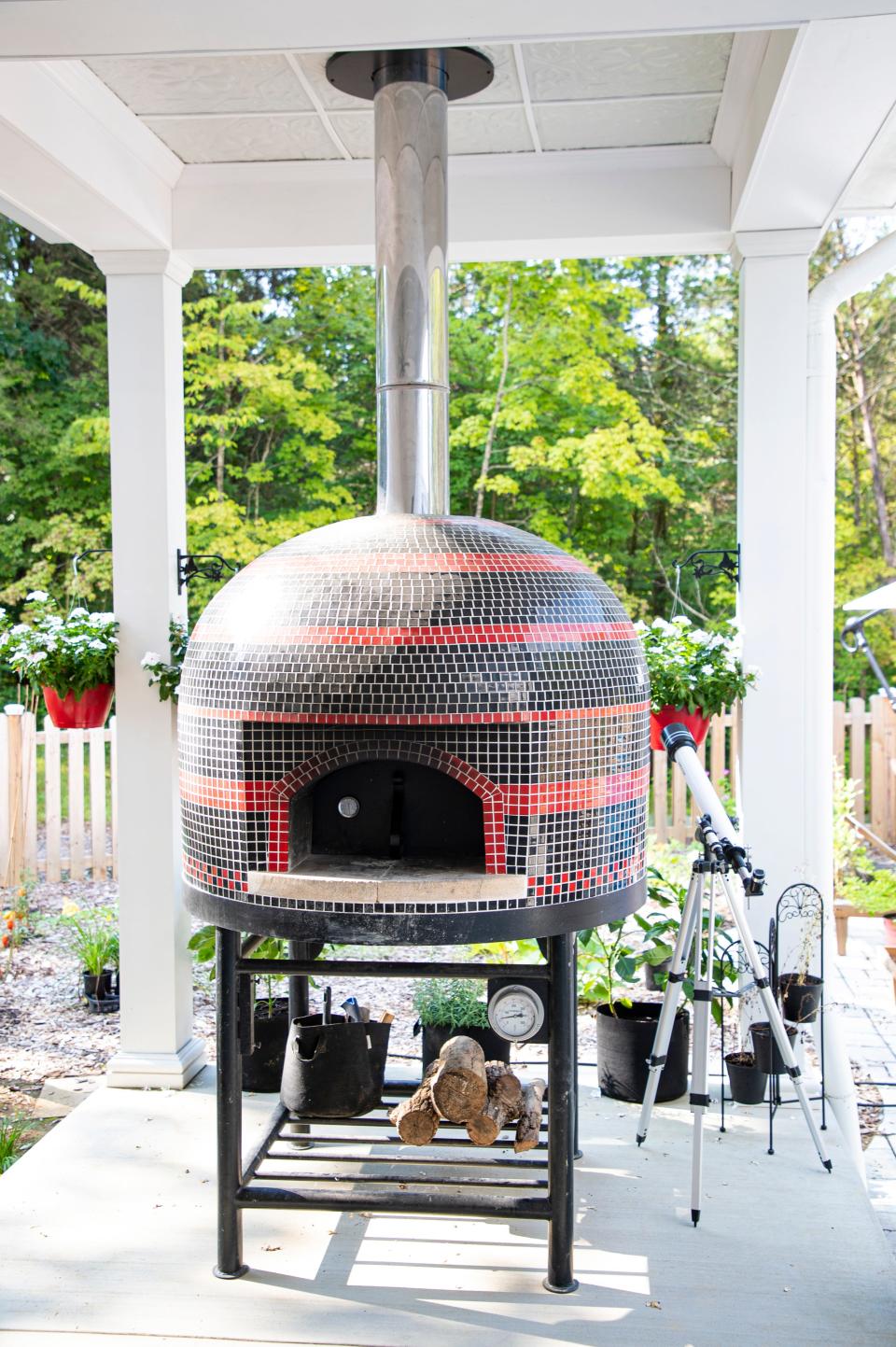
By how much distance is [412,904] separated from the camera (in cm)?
244

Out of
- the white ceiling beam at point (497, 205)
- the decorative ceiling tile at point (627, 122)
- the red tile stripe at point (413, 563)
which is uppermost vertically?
the decorative ceiling tile at point (627, 122)

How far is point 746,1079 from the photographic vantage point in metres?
3.57

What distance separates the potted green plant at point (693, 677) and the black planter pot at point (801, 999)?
0.77 metres

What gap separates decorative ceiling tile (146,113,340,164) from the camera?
337cm

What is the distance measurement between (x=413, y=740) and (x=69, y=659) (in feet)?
5.16

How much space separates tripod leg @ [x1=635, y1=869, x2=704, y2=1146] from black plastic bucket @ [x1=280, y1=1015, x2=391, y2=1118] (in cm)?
77

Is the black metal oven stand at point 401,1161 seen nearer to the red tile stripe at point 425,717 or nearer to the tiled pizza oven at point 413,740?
the tiled pizza oven at point 413,740

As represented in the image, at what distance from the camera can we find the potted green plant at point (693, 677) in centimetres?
345

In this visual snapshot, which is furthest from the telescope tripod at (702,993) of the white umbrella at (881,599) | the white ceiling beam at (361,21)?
the white ceiling beam at (361,21)

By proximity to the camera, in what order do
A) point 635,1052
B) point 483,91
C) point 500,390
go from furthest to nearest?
point 500,390, point 635,1052, point 483,91

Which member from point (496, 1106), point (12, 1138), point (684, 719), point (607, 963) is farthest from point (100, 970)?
point (684, 719)

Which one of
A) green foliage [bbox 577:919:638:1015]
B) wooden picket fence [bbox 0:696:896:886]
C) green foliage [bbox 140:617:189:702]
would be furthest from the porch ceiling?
wooden picket fence [bbox 0:696:896:886]

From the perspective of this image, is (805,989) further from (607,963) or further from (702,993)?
(702,993)

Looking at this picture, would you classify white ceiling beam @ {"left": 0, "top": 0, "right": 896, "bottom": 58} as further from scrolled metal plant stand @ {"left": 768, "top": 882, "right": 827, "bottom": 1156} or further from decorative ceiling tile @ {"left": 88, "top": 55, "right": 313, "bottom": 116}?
scrolled metal plant stand @ {"left": 768, "top": 882, "right": 827, "bottom": 1156}
